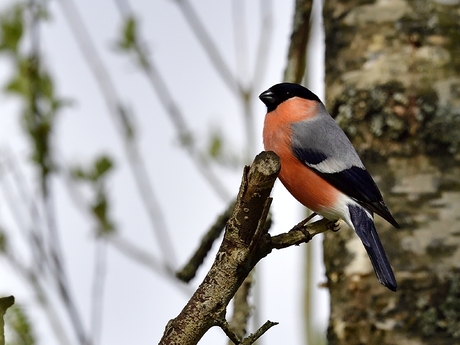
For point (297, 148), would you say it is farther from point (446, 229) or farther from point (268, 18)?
point (268, 18)

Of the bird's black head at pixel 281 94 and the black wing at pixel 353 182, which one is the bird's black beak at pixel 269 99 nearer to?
the bird's black head at pixel 281 94

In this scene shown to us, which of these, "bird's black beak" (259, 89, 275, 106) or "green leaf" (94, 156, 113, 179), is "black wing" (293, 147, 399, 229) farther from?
"green leaf" (94, 156, 113, 179)

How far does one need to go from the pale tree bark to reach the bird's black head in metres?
0.11

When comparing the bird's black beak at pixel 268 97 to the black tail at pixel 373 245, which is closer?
the black tail at pixel 373 245

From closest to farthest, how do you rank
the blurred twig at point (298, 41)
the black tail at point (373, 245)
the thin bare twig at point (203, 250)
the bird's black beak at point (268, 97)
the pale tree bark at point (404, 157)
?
the black tail at point (373, 245), the thin bare twig at point (203, 250), the pale tree bark at point (404, 157), the blurred twig at point (298, 41), the bird's black beak at point (268, 97)

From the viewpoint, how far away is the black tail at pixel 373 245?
80.2 inches

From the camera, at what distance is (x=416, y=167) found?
2643 mm

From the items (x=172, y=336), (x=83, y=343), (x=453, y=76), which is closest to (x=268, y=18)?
(x=453, y=76)

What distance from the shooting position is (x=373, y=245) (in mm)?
2234

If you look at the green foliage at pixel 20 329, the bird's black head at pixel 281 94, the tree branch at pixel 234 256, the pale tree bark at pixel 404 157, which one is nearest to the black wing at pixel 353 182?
the pale tree bark at pixel 404 157

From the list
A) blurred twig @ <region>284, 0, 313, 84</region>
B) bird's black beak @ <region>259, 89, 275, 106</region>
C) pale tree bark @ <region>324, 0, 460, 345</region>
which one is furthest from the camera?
bird's black beak @ <region>259, 89, 275, 106</region>

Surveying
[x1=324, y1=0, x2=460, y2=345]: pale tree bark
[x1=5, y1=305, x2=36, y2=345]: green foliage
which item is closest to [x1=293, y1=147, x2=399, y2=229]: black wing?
[x1=324, y1=0, x2=460, y2=345]: pale tree bark

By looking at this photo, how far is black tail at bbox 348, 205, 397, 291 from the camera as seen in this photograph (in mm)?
2037

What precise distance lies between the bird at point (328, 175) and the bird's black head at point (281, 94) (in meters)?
0.22
